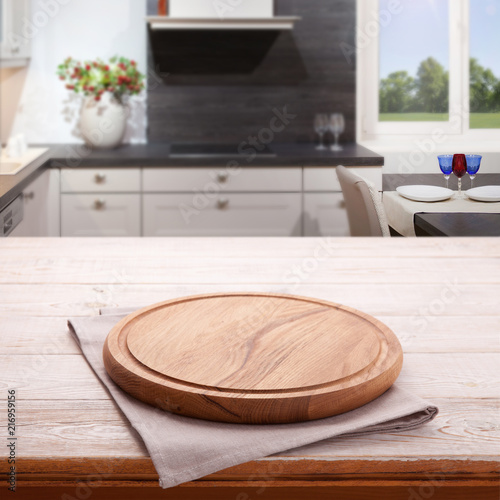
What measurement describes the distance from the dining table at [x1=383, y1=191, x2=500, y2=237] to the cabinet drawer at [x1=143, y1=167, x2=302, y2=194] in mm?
681

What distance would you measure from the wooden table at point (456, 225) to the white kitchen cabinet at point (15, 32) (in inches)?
61.7

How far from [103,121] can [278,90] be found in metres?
0.66

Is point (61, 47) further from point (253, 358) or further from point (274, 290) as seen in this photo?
point (253, 358)

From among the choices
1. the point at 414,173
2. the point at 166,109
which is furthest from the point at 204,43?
the point at 414,173

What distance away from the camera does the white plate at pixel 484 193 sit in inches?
58.5

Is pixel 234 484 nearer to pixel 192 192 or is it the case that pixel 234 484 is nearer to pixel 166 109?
pixel 192 192

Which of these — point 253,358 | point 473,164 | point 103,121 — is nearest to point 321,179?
point 473,164

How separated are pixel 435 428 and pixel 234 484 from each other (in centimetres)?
14

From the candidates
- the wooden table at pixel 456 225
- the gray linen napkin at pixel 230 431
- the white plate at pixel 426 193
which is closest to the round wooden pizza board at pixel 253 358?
the gray linen napkin at pixel 230 431

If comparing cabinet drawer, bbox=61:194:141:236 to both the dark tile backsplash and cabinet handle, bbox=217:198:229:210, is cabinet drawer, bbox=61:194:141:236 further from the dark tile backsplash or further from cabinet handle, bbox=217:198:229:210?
the dark tile backsplash

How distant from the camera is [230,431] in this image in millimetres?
476

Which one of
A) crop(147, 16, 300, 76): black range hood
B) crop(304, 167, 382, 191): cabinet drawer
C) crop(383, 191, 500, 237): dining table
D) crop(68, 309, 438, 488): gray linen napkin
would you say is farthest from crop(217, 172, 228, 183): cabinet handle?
crop(68, 309, 438, 488): gray linen napkin

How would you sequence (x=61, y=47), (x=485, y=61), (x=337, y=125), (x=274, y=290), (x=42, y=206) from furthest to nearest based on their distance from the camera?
(x=61, y=47), (x=337, y=125), (x=42, y=206), (x=485, y=61), (x=274, y=290)

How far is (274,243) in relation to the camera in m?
1.10
